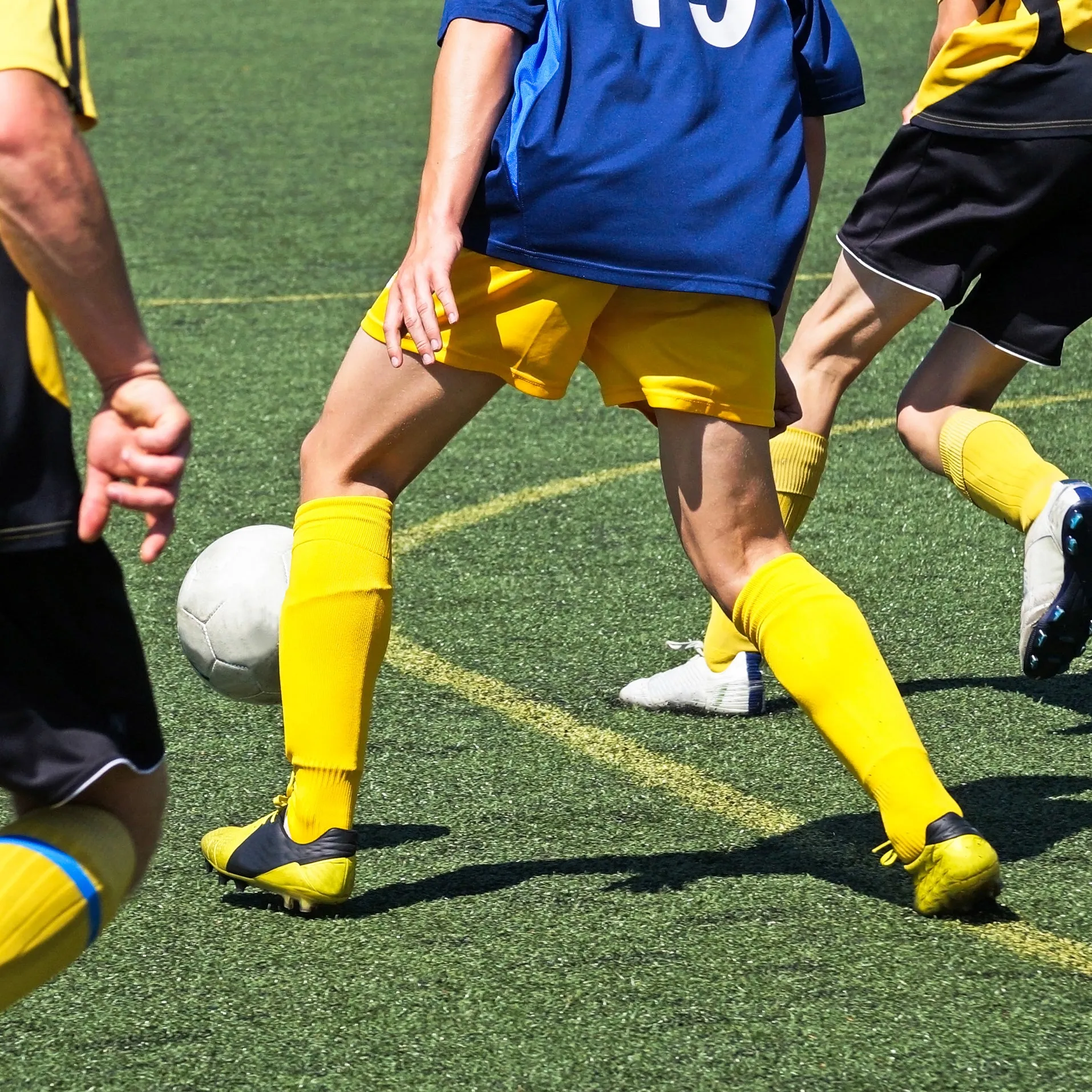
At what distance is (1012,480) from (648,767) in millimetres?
897

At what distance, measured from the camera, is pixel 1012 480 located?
3637 mm

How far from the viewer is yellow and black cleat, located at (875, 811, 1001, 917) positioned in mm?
2822

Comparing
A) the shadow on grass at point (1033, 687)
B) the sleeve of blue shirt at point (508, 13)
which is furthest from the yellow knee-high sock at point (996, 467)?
the sleeve of blue shirt at point (508, 13)

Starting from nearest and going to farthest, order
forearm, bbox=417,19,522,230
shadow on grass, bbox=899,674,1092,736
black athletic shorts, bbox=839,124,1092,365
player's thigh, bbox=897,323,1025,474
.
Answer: forearm, bbox=417,19,522,230, black athletic shorts, bbox=839,124,1092,365, player's thigh, bbox=897,323,1025,474, shadow on grass, bbox=899,674,1092,736

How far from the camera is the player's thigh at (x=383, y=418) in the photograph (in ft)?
9.52

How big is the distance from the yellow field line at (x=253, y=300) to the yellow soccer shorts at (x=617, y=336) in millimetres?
4738

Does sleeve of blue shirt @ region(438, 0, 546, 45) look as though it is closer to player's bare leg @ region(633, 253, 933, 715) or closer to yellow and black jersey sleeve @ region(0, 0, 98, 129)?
yellow and black jersey sleeve @ region(0, 0, 98, 129)

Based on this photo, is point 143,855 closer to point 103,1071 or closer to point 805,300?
point 103,1071

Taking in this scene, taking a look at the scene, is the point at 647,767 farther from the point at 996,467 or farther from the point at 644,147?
the point at 644,147

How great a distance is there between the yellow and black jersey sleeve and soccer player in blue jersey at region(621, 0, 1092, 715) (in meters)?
2.17

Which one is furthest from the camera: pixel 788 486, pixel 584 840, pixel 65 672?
pixel 788 486

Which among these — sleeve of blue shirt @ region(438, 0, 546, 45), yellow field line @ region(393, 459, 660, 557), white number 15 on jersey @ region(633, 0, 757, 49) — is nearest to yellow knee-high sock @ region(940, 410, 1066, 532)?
white number 15 on jersey @ region(633, 0, 757, 49)

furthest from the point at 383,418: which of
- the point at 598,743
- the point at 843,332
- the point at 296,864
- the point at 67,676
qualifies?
the point at 843,332

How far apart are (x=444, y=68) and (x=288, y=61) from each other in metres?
10.8
